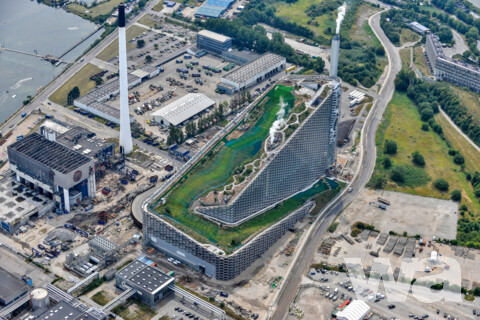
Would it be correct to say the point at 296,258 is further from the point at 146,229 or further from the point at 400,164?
the point at 400,164

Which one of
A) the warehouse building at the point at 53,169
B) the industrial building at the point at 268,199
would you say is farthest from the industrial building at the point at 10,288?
the industrial building at the point at 268,199

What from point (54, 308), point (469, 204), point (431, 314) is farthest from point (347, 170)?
point (54, 308)

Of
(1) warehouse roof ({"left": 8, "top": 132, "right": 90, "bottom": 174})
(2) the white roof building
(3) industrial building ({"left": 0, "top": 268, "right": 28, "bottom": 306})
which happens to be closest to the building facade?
(2) the white roof building

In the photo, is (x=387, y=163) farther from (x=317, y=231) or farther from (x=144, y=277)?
(x=144, y=277)

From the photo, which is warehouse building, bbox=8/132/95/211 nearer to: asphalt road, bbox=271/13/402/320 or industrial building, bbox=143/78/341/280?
industrial building, bbox=143/78/341/280

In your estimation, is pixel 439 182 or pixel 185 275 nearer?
pixel 185 275

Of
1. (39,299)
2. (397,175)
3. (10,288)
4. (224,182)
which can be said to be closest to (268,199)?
(224,182)
